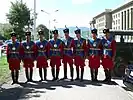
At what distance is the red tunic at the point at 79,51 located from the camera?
44.4 ft

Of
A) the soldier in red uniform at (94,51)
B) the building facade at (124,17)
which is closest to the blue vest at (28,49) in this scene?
the soldier in red uniform at (94,51)

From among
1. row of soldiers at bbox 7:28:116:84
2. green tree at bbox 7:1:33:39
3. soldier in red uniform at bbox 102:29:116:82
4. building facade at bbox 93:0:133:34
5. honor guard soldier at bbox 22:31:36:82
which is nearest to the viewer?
soldier in red uniform at bbox 102:29:116:82

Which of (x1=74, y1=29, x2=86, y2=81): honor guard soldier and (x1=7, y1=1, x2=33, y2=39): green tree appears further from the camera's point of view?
(x1=7, y1=1, x2=33, y2=39): green tree

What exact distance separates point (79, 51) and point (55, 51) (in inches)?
34.6

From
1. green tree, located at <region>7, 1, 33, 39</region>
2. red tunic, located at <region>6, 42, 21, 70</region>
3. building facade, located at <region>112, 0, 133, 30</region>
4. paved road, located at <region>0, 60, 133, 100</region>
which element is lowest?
paved road, located at <region>0, 60, 133, 100</region>

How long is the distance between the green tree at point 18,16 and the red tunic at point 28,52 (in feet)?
82.1

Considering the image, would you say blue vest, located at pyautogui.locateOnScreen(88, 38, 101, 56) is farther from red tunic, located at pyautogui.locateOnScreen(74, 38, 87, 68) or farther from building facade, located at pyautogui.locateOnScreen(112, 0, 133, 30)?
building facade, located at pyautogui.locateOnScreen(112, 0, 133, 30)

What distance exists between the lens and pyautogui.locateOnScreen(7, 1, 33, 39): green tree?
127ft

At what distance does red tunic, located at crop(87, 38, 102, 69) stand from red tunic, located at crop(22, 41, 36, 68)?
6.66 feet

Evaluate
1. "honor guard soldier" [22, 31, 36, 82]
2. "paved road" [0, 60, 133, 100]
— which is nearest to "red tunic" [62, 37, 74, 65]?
"paved road" [0, 60, 133, 100]

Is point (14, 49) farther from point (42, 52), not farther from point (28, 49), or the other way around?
point (42, 52)

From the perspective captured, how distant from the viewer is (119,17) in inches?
4326

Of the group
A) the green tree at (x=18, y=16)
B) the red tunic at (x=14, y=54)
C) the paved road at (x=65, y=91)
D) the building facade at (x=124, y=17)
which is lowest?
the paved road at (x=65, y=91)

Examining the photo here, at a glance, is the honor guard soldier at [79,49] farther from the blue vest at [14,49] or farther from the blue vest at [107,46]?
the blue vest at [14,49]
